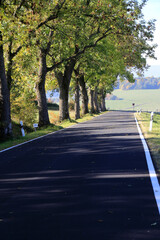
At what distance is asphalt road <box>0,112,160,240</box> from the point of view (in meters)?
4.67

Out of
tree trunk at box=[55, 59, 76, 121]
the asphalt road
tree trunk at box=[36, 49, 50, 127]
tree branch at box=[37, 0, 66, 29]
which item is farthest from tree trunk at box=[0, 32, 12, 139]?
tree trunk at box=[55, 59, 76, 121]

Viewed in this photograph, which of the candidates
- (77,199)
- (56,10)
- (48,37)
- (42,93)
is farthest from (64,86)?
(77,199)

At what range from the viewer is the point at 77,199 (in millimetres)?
6145

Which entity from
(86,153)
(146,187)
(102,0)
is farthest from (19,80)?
(146,187)

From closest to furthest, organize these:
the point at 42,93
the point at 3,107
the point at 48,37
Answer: the point at 3,107 → the point at 48,37 → the point at 42,93

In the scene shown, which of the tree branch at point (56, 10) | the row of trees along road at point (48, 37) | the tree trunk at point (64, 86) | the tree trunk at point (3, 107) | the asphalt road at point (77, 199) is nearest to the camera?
the asphalt road at point (77, 199)

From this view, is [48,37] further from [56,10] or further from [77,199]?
[77,199]

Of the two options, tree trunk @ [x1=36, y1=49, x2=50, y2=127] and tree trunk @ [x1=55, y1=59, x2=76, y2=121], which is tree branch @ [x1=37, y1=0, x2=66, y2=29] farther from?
tree trunk @ [x1=55, y1=59, x2=76, y2=121]

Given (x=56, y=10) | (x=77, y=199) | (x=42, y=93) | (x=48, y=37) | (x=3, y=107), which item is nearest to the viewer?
(x=77, y=199)

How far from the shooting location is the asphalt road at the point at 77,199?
467 cm

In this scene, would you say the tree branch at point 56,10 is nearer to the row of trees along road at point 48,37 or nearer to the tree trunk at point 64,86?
the row of trees along road at point 48,37

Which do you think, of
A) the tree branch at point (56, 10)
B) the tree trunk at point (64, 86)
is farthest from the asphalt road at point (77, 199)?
the tree trunk at point (64, 86)

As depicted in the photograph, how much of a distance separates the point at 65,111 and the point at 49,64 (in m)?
4.89

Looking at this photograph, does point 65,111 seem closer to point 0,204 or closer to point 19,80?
point 19,80
